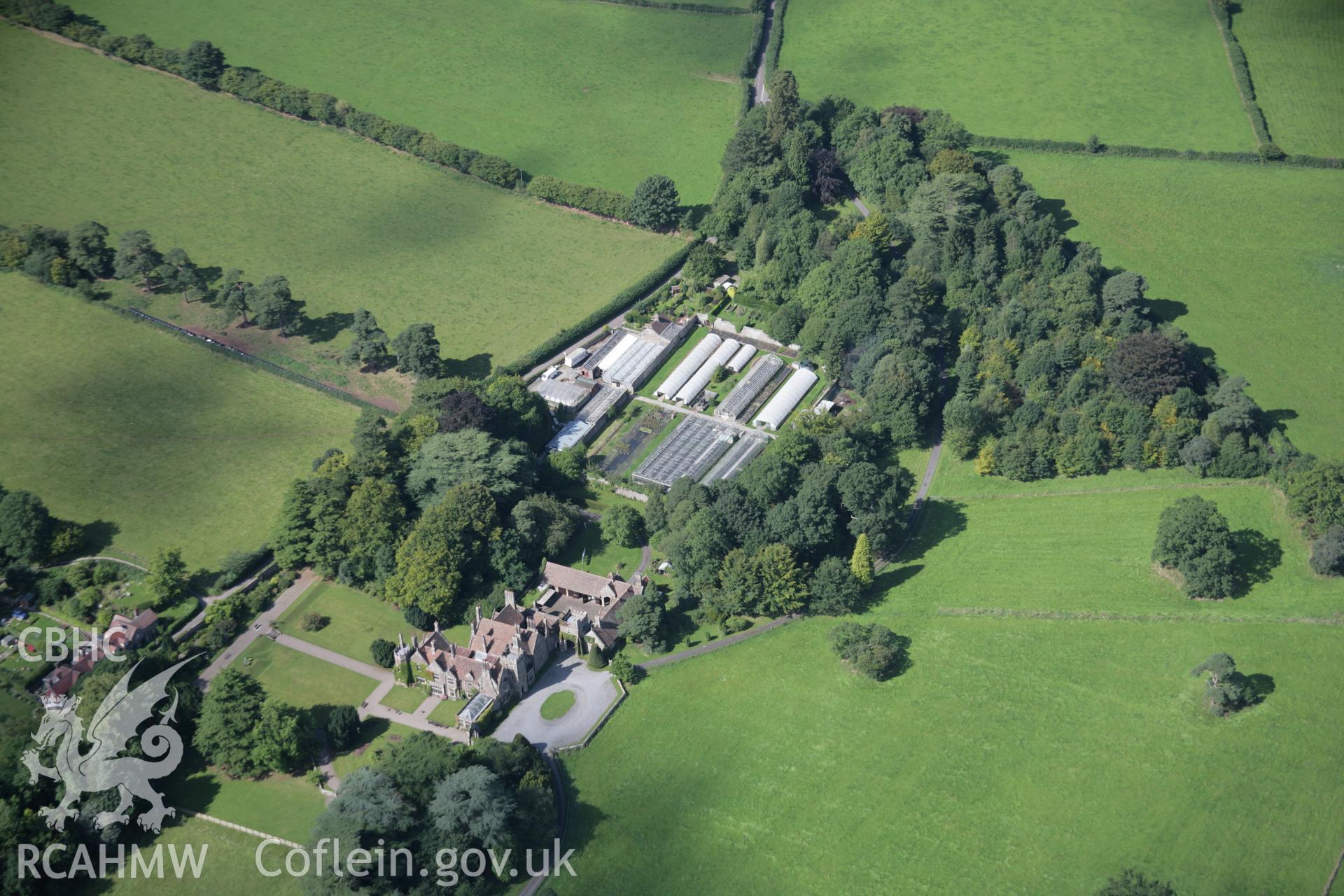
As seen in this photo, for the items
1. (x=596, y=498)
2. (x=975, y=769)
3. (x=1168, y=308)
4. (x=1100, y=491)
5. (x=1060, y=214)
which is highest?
(x=1060, y=214)

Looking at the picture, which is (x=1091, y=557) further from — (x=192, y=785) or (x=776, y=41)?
(x=776, y=41)

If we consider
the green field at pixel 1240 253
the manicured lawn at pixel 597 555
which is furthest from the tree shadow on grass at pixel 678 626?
the green field at pixel 1240 253

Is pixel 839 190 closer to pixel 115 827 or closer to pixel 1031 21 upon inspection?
pixel 1031 21

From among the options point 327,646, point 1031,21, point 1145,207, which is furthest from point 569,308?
point 1031,21

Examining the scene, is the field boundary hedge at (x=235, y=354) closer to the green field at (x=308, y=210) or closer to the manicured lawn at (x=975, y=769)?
the green field at (x=308, y=210)

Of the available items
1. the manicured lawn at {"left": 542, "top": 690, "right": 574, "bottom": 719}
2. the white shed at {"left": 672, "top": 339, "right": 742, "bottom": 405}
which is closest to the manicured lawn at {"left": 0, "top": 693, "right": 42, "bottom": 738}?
the manicured lawn at {"left": 542, "top": 690, "right": 574, "bottom": 719}

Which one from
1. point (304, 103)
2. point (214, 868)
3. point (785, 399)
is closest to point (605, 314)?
point (785, 399)
